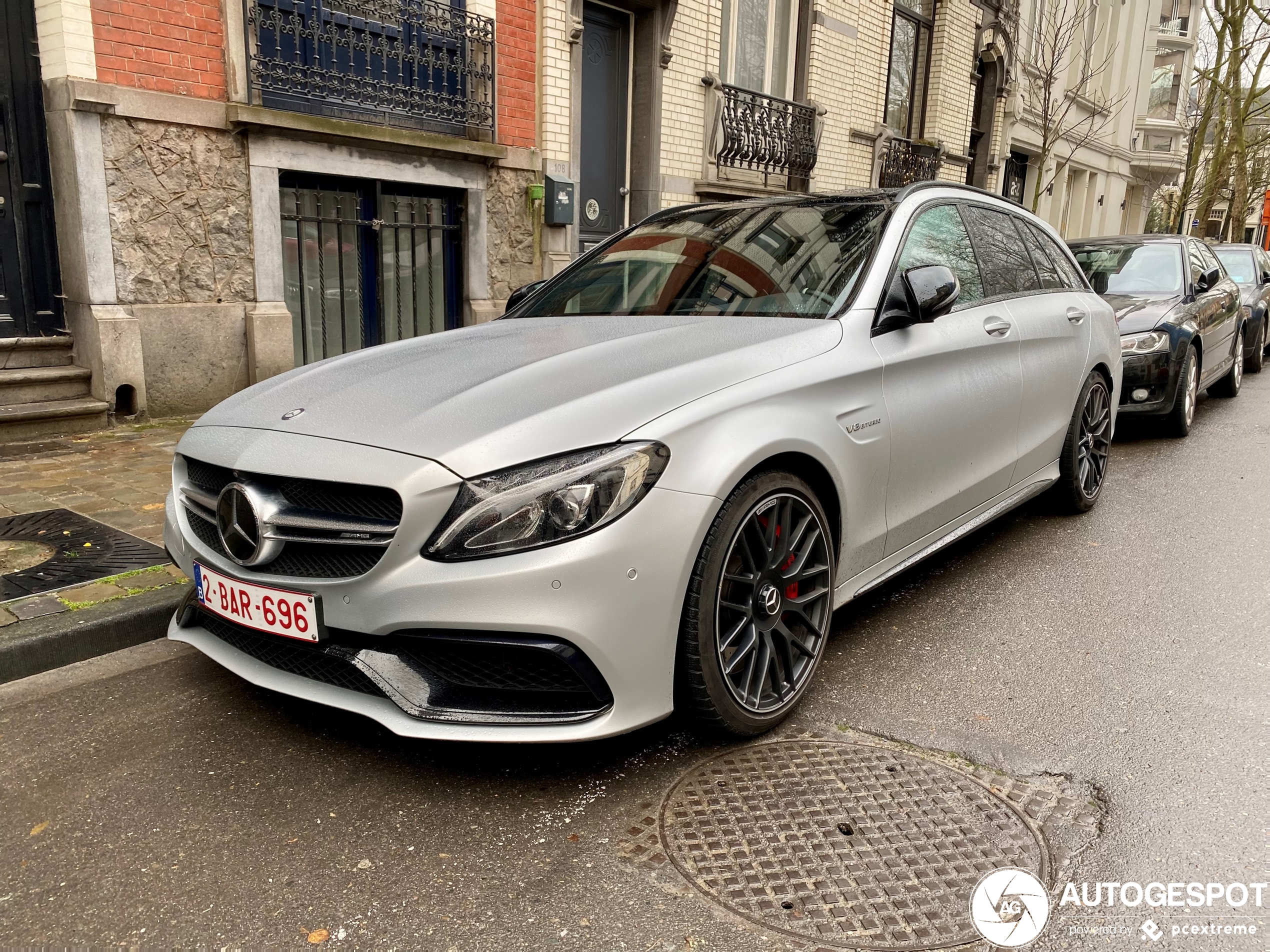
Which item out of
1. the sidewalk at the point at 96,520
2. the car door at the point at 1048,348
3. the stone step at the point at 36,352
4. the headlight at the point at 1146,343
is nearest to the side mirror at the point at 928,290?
the car door at the point at 1048,348

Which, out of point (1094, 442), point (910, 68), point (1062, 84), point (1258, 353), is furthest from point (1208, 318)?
point (1062, 84)

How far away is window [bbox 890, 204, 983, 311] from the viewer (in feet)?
12.4

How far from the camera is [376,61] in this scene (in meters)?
8.38

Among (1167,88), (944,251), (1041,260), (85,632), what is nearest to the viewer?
(85,632)

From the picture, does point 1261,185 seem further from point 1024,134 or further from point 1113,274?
point 1113,274

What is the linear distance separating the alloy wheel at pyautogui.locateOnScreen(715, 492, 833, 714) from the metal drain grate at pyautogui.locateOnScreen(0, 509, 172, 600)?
2.66m

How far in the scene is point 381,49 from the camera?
8.33m

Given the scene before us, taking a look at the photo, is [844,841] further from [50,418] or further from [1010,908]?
[50,418]

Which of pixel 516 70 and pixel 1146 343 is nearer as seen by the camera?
pixel 1146 343

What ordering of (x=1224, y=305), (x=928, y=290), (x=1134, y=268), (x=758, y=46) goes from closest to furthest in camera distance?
1. (x=928, y=290)
2. (x=1134, y=268)
3. (x=1224, y=305)
4. (x=758, y=46)

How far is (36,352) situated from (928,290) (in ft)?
21.2

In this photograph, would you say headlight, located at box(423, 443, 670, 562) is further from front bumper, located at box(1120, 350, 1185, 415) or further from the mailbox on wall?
the mailbox on wall

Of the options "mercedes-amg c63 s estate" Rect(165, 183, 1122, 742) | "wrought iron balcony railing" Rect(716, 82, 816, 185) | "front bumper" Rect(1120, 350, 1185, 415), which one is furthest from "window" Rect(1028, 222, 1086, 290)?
"wrought iron balcony railing" Rect(716, 82, 816, 185)

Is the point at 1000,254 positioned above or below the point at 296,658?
above
